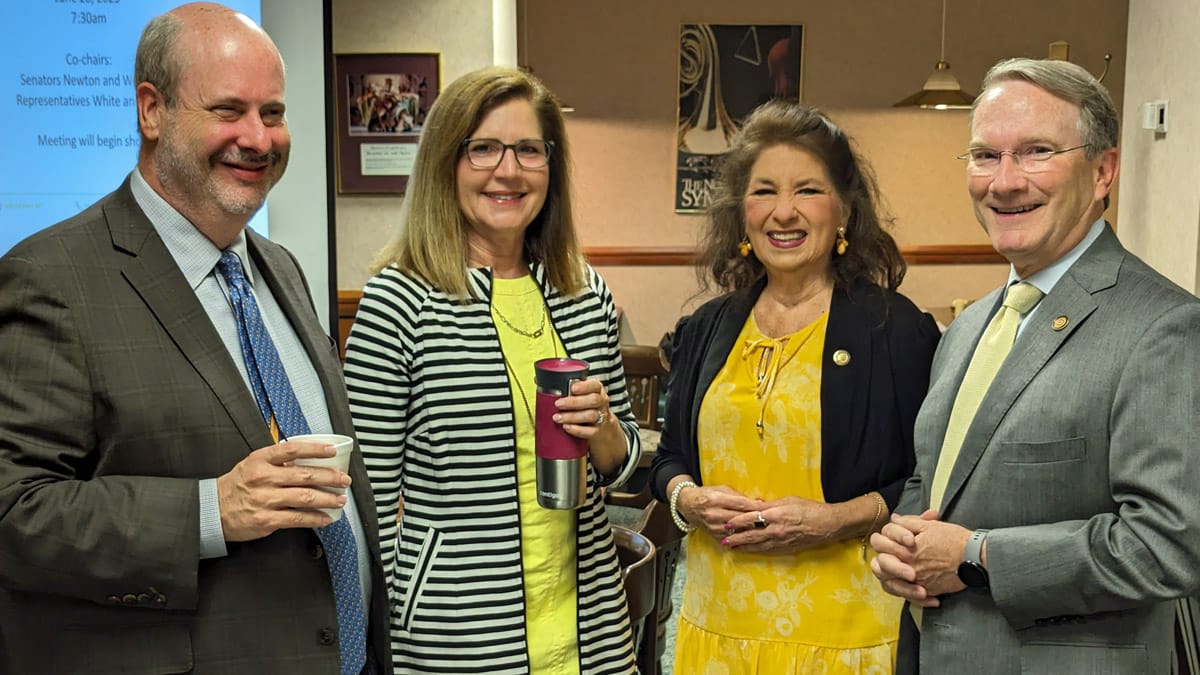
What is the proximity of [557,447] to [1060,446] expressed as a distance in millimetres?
713

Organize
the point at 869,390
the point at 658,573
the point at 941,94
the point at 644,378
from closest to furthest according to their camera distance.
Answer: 1. the point at 869,390
2. the point at 658,573
3. the point at 644,378
4. the point at 941,94

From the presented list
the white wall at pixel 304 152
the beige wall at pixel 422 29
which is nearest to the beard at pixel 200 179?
the white wall at pixel 304 152

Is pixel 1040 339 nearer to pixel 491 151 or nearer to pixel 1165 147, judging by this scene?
pixel 491 151

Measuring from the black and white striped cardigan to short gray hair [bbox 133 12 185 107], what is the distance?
1.61 feet

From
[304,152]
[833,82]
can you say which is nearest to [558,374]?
[304,152]

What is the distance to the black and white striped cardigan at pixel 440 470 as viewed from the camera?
1757 millimetres

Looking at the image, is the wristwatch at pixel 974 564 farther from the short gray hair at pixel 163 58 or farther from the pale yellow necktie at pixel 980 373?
the short gray hair at pixel 163 58

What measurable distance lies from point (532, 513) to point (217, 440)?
61 cm

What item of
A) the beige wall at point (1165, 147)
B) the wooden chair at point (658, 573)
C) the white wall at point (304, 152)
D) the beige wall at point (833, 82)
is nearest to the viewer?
the wooden chair at point (658, 573)

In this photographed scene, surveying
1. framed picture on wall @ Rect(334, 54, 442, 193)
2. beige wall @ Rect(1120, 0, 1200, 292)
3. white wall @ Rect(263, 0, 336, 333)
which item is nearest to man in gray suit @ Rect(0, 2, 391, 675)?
white wall @ Rect(263, 0, 336, 333)

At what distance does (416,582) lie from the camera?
1767 millimetres

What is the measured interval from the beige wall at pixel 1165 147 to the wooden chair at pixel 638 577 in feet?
7.73

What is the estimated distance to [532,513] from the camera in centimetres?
182

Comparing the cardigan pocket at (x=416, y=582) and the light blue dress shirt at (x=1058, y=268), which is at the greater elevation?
the light blue dress shirt at (x=1058, y=268)
